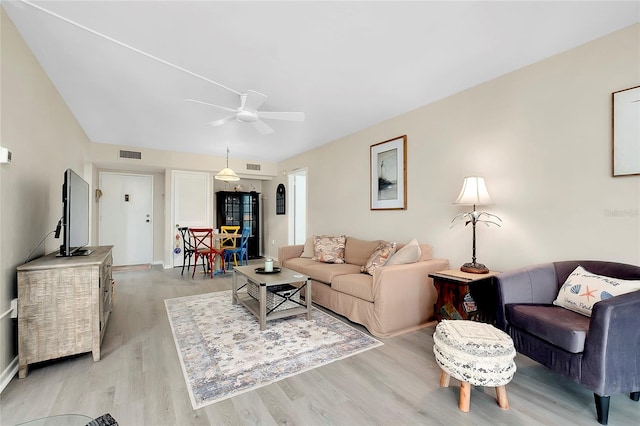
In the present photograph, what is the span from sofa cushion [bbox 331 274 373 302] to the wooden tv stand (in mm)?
2134

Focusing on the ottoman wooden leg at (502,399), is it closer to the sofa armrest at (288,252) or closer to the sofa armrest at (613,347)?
the sofa armrest at (613,347)

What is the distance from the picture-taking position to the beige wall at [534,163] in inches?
81.7

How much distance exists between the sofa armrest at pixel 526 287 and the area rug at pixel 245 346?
1.06 m

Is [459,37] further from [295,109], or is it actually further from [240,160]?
[240,160]

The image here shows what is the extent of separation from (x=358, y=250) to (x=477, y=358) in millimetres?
2349

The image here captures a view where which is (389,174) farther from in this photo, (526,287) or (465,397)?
(465,397)

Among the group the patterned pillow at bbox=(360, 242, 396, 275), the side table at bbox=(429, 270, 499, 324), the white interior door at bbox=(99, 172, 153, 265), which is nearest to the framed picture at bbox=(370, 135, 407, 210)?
the patterned pillow at bbox=(360, 242, 396, 275)

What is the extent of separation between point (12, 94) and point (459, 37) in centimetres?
321

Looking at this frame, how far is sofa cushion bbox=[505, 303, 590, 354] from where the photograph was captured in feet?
5.21

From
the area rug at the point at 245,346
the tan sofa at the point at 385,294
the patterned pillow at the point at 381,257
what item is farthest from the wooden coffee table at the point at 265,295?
the patterned pillow at the point at 381,257

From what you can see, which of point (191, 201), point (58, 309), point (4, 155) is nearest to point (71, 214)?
point (4, 155)

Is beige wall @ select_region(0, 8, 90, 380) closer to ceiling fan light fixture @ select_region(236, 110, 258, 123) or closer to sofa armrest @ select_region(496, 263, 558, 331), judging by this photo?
ceiling fan light fixture @ select_region(236, 110, 258, 123)

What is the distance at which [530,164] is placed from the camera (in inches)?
98.2

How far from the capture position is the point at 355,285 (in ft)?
9.55
